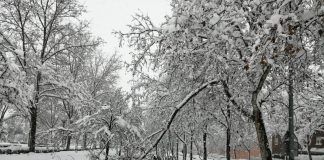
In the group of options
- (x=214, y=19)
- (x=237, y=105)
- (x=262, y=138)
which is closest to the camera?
(x=214, y=19)

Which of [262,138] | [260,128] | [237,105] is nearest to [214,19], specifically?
[237,105]

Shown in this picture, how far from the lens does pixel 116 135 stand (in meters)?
16.4

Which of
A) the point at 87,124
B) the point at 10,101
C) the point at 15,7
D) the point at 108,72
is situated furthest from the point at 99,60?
the point at 10,101

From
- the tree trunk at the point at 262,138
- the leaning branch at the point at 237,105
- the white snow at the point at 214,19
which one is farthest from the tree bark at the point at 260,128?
the white snow at the point at 214,19

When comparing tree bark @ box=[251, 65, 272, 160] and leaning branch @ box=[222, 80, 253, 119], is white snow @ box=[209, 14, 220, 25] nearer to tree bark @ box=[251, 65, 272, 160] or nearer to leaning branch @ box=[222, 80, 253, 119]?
tree bark @ box=[251, 65, 272, 160]

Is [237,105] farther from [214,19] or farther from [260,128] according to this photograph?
[214,19]

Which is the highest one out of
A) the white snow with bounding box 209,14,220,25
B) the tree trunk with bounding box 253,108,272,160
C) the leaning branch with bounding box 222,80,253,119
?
the white snow with bounding box 209,14,220,25

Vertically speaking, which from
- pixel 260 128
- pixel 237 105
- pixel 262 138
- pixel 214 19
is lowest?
pixel 262 138

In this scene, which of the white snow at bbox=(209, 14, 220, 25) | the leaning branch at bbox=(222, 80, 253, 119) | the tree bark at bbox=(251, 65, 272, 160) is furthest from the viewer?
the leaning branch at bbox=(222, 80, 253, 119)

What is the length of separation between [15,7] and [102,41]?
573 cm

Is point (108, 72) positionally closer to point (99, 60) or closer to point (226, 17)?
point (99, 60)

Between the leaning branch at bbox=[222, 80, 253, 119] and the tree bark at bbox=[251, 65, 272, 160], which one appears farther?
the leaning branch at bbox=[222, 80, 253, 119]

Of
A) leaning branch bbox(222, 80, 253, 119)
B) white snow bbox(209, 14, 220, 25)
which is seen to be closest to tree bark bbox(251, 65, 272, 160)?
leaning branch bbox(222, 80, 253, 119)

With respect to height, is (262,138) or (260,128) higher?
(260,128)
